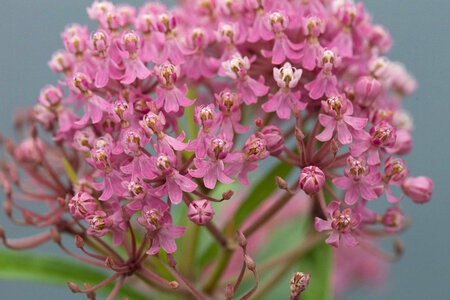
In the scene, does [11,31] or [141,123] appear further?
[11,31]

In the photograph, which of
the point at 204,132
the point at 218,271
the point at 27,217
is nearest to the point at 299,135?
the point at 204,132

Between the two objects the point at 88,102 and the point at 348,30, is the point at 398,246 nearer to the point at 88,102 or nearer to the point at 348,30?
the point at 348,30

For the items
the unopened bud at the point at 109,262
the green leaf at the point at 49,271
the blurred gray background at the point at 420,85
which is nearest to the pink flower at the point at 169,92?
the unopened bud at the point at 109,262

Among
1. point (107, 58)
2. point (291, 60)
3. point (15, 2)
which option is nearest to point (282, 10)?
point (291, 60)

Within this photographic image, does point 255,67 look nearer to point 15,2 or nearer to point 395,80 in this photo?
point 395,80

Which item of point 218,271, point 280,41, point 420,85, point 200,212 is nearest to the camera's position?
point 200,212

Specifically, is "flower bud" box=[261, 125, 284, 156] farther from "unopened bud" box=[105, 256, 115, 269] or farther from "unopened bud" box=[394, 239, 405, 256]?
"unopened bud" box=[394, 239, 405, 256]

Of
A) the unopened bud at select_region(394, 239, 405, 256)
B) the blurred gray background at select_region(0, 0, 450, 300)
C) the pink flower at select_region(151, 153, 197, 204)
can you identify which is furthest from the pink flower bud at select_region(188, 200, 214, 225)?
the blurred gray background at select_region(0, 0, 450, 300)
